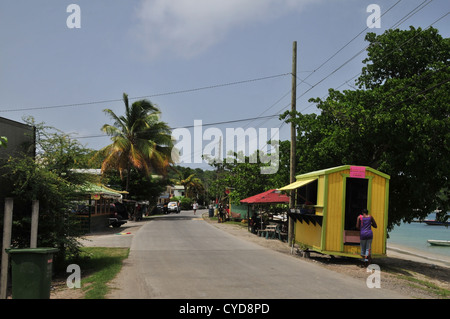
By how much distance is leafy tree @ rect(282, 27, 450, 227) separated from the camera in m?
14.4

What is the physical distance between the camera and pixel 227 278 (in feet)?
31.0

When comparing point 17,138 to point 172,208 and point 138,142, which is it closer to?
point 138,142

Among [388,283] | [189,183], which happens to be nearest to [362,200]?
[388,283]

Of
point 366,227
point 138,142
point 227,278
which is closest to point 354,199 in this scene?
point 366,227

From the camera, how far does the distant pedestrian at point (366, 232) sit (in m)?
12.1

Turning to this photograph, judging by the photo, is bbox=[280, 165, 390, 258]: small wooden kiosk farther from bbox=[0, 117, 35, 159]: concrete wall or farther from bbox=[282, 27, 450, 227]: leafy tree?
bbox=[0, 117, 35, 159]: concrete wall

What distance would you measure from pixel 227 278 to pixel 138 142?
90.8ft

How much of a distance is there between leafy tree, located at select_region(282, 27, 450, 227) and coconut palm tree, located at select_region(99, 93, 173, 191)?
61.5ft

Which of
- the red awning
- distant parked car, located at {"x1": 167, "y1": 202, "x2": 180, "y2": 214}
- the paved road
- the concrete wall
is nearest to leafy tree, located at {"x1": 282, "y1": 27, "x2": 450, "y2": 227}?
the red awning

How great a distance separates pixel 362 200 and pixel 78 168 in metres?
8.78

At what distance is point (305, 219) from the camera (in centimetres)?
1419
